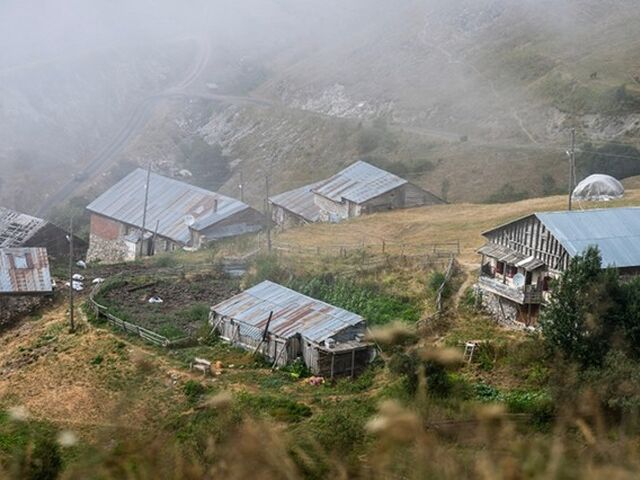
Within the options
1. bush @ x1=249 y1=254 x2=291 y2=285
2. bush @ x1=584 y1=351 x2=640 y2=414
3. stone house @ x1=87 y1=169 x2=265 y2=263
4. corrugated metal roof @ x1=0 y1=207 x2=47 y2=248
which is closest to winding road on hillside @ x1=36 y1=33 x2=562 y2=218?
stone house @ x1=87 y1=169 x2=265 y2=263

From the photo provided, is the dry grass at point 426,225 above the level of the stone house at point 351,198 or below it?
below

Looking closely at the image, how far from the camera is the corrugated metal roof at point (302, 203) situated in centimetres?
5259

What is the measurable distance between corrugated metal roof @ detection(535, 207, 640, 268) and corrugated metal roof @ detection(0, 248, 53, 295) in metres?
19.3

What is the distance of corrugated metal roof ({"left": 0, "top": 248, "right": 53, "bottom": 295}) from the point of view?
123 ft

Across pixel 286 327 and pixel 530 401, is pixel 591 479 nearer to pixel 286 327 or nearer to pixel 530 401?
pixel 530 401

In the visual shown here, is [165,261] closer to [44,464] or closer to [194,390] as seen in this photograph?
[194,390]

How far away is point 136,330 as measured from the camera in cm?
3194

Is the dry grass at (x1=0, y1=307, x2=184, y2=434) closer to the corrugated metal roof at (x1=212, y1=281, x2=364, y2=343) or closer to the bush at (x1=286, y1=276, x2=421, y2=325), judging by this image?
the corrugated metal roof at (x1=212, y1=281, x2=364, y2=343)

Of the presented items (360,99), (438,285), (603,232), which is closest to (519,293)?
(603,232)

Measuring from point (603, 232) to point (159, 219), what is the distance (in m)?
26.6

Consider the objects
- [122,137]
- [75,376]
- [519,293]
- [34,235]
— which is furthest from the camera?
[122,137]

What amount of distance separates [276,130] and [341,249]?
136 feet

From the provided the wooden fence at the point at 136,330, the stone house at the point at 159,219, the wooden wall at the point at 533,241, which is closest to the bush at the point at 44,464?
the wooden fence at the point at 136,330

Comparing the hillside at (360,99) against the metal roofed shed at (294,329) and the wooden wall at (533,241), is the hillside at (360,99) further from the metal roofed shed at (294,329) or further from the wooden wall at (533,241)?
the metal roofed shed at (294,329)
